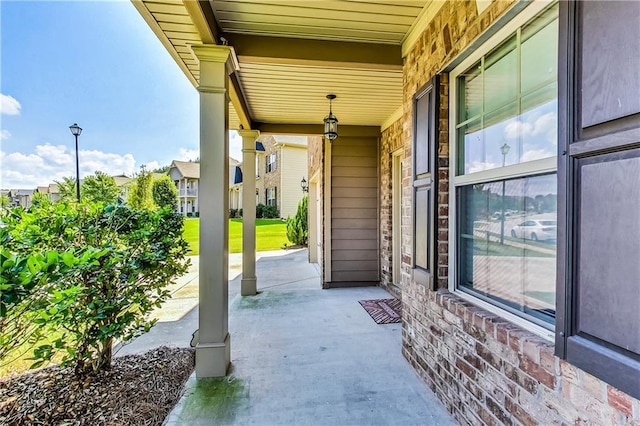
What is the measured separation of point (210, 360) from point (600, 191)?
2.79 meters

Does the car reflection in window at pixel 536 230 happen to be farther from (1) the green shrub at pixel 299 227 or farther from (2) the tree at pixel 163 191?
(2) the tree at pixel 163 191

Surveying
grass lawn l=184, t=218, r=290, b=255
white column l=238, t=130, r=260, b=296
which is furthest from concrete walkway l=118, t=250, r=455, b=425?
grass lawn l=184, t=218, r=290, b=255

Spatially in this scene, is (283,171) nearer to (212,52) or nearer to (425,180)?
(212,52)

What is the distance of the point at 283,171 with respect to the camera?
60.2 feet

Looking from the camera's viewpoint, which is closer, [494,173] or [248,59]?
[494,173]

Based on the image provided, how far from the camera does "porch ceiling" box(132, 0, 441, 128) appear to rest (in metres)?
2.38

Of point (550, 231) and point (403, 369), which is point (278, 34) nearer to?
point (550, 231)

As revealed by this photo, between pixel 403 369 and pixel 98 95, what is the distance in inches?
467

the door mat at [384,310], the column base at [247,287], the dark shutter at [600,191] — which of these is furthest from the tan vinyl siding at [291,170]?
the dark shutter at [600,191]

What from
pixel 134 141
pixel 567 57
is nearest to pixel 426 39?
pixel 567 57

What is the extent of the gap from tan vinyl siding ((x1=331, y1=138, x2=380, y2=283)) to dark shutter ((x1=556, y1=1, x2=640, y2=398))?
15.1 ft

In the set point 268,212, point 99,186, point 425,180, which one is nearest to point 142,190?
point 99,186

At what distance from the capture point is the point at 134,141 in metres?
20.0

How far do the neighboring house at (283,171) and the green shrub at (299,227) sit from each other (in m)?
6.36
